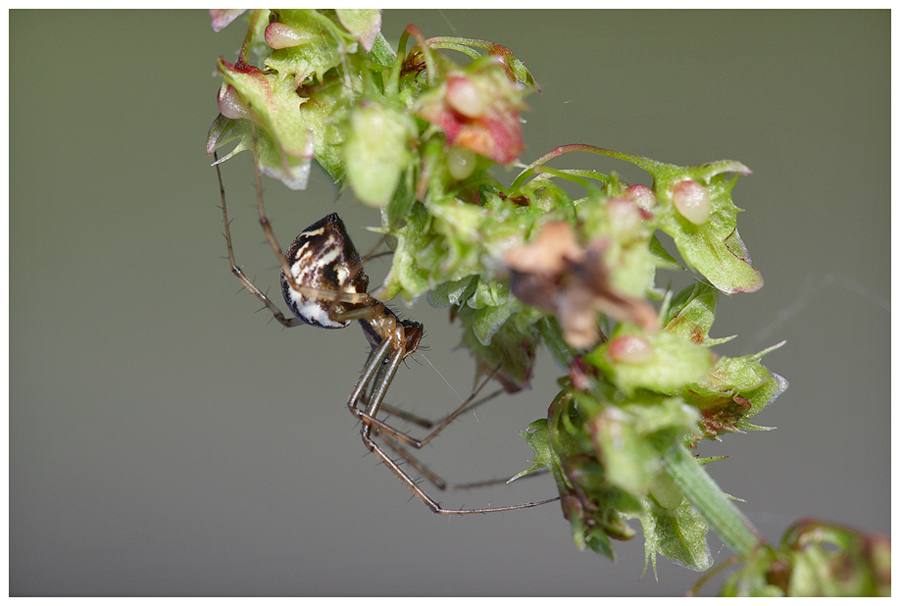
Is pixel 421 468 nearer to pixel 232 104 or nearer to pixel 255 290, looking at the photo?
pixel 255 290

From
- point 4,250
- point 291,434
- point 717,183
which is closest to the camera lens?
point 717,183

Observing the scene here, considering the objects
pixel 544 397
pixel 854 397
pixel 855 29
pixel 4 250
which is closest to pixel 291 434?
pixel 544 397

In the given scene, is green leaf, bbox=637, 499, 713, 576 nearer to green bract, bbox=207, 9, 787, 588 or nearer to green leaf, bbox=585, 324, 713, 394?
green bract, bbox=207, 9, 787, 588

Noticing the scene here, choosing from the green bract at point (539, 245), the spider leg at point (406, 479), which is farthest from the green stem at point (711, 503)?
the spider leg at point (406, 479)

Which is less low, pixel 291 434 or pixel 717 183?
pixel 717 183

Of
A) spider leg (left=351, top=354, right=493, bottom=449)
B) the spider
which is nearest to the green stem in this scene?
the spider

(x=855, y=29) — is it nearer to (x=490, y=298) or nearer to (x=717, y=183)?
(x=717, y=183)

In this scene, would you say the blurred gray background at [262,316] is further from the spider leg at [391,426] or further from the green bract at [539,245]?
the green bract at [539,245]
